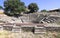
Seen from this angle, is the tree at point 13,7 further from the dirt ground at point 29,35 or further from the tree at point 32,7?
the dirt ground at point 29,35

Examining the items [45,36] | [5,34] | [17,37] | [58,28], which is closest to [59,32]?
[58,28]

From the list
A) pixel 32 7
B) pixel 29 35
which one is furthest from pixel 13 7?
pixel 29 35

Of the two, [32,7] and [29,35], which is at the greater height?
[32,7]

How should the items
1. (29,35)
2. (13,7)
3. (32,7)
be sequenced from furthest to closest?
1. (32,7)
2. (13,7)
3. (29,35)

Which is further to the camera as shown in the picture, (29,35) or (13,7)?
(13,7)

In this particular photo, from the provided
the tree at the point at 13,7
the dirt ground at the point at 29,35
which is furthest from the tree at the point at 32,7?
the dirt ground at the point at 29,35

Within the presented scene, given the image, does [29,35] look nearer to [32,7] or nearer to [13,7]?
A: [13,7]

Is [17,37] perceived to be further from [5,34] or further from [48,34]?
[48,34]

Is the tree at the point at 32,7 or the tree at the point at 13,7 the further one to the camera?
the tree at the point at 32,7

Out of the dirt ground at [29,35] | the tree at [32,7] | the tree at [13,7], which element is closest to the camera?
the dirt ground at [29,35]

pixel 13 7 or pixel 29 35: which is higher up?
pixel 13 7

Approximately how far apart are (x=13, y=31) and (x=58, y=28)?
2.14 m

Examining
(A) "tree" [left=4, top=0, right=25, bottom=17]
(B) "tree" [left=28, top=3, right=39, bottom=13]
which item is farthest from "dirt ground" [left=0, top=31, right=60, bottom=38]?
(B) "tree" [left=28, top=3, right=39, bottom=13]

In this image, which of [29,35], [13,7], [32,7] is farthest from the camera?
[32,7]
